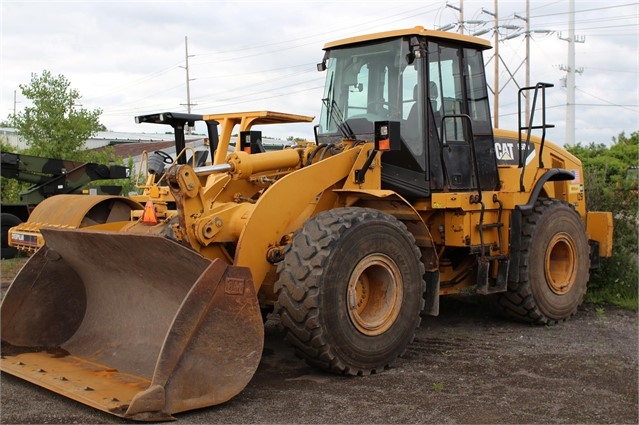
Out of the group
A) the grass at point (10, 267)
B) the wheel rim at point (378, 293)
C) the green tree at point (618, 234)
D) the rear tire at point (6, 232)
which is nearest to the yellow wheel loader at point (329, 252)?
the wheel rim at point (378, 293)

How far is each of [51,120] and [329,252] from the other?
13973 mm

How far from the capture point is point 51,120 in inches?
697

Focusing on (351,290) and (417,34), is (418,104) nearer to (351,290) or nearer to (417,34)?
(417,34)

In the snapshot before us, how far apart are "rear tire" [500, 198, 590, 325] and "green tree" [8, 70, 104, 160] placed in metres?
12.9

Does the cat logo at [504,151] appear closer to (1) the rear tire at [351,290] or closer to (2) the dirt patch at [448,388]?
(2) the dirt patch at [448,388]

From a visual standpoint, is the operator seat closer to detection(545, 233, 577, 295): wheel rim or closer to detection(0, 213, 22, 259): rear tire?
detection(545, 233, 577, 295): wheel rim

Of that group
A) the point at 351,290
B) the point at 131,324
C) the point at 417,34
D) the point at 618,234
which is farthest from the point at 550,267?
the point at 131,324

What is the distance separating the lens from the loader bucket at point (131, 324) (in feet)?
15.5

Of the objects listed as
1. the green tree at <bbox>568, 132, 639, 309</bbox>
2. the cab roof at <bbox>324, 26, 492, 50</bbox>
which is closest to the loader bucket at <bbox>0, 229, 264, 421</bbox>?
the cab roof at <bbox>324, 26, 492, 50</bbox>

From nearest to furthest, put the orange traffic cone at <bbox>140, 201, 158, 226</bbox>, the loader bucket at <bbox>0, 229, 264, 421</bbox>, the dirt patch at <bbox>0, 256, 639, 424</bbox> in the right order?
1. the loader bucket at <bbox>0, 229, 264, 421</bbox>
2. the dirt patch at <bbox>0, 256, 639, 424</bbox>
3. the orange traffic cone at <bbox>140, 201, 158, 226</bbox>

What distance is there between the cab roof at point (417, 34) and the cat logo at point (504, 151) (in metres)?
1.07

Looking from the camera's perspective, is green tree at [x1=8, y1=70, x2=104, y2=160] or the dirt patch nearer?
the dirt patch

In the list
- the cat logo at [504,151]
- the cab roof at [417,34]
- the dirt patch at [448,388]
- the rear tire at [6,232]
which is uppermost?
the cab roof at [417,34]

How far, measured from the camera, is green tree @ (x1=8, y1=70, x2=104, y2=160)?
17656 millimetres
